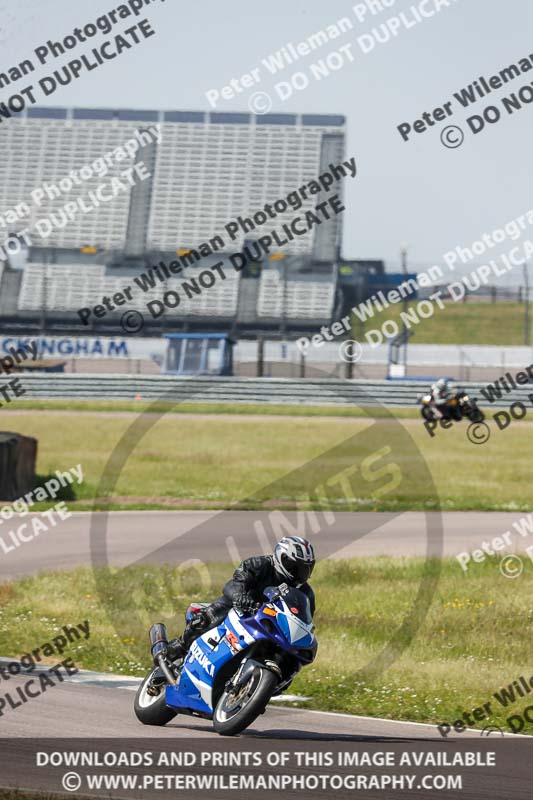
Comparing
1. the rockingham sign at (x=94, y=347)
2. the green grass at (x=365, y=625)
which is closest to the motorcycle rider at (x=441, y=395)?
the green grass at (x=365, y=625)

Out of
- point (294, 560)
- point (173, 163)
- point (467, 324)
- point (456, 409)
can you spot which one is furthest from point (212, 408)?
point (173, 163)

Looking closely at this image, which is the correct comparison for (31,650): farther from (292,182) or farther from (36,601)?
(292,182)

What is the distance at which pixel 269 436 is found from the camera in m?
37.6

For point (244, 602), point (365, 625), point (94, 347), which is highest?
point (244, 602)

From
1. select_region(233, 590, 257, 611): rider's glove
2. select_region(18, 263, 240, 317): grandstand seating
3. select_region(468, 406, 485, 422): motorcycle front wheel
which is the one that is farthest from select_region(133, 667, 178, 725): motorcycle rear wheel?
select_region(18, 263, 240, 317): grandstand seating

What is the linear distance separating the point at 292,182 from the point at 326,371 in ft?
117

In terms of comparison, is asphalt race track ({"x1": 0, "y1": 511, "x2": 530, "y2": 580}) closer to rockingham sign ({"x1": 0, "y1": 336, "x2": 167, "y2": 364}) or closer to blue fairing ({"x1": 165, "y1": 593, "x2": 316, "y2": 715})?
blue fairing ({"x1": 165, "y1": 593, "x2": 316, "y2": 715})

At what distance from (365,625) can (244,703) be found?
18.9 feet

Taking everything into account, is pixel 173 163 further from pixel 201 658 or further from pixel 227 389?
pixel 201 658

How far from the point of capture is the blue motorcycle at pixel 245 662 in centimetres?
765

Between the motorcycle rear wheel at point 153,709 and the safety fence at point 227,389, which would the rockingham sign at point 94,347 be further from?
the motorcycle rear wheel at point 153,709

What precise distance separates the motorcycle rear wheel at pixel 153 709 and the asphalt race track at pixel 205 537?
25.2 ft

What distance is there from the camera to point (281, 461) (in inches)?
1270

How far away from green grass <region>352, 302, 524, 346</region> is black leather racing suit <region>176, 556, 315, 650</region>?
213 ft
